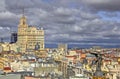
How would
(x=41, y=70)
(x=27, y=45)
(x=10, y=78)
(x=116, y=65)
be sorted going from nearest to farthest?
1. (x=10, y=78)
2. (x=41, y=70)
3. (x=116, y=65)
4. (x=27, y=45)

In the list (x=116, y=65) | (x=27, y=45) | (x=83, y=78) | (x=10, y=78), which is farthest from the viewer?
(x=27, y=45)

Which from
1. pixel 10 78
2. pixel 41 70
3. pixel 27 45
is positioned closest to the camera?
pixel 10 78

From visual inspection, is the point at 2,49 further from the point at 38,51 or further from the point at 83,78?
the point at 83,78

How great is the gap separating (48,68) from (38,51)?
229 feet

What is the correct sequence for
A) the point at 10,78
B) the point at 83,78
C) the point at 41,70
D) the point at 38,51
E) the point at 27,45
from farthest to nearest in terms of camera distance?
the point at 27,45 < the point at 38,51 < the point at 41,70 < the point at 83,78 < the point at 10,78

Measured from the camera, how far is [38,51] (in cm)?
18538

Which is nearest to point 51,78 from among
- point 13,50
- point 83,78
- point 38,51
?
point 83,78

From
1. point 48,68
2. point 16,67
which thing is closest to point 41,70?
point 48,68

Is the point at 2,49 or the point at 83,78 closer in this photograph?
the point at 83,78

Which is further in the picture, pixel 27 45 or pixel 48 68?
pixel 27 45

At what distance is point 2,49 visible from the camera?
19638 centimetres

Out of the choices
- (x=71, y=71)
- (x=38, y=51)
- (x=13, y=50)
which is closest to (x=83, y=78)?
(x=71, y=71)

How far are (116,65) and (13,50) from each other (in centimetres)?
8111

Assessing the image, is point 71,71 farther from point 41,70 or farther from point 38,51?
point 38,51
